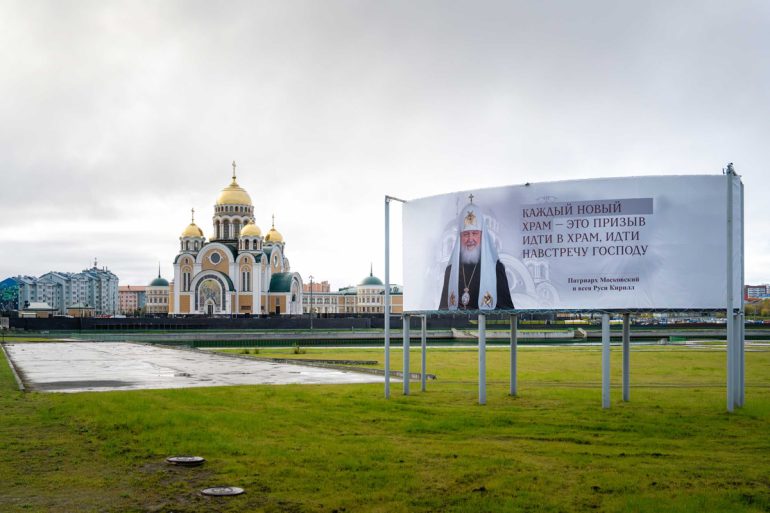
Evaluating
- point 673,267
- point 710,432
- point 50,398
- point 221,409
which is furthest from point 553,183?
point 50,398

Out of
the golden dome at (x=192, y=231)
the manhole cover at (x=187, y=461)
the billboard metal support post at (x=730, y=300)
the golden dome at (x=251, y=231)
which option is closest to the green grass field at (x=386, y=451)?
the manhole cover at (x=187, y=461)

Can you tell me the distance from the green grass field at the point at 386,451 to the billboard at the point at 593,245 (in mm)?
3012

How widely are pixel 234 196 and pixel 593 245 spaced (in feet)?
361

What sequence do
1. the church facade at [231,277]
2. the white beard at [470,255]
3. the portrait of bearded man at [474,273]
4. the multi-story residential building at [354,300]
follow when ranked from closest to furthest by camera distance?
1. the portrait of bearded man at [474,273]
2. the white beard at [470,255]
3. the church facade at [231,277]
4. the multi-story residential building at [354,300]

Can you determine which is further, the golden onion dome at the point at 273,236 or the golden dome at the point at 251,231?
the golden onion dome at the point at 273,236

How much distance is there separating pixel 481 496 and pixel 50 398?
17293mm

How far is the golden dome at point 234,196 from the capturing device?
414 ft

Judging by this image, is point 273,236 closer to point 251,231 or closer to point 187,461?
point 251,231

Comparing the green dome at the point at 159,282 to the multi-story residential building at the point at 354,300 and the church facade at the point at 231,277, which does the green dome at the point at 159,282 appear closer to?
the multi-story residential building at the point at 354,300

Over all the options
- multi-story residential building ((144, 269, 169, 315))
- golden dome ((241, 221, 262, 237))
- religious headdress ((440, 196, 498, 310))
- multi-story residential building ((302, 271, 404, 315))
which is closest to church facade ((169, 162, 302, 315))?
golden dome ((241, 221, 262, 237))

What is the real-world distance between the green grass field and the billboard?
3.01 m

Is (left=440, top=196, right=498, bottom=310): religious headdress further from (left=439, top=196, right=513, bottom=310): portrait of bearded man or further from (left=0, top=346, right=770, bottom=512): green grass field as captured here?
(left=0, top=346, right=770, bottom=512): green grass field

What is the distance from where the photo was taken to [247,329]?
97.5 m

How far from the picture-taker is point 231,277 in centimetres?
11844
